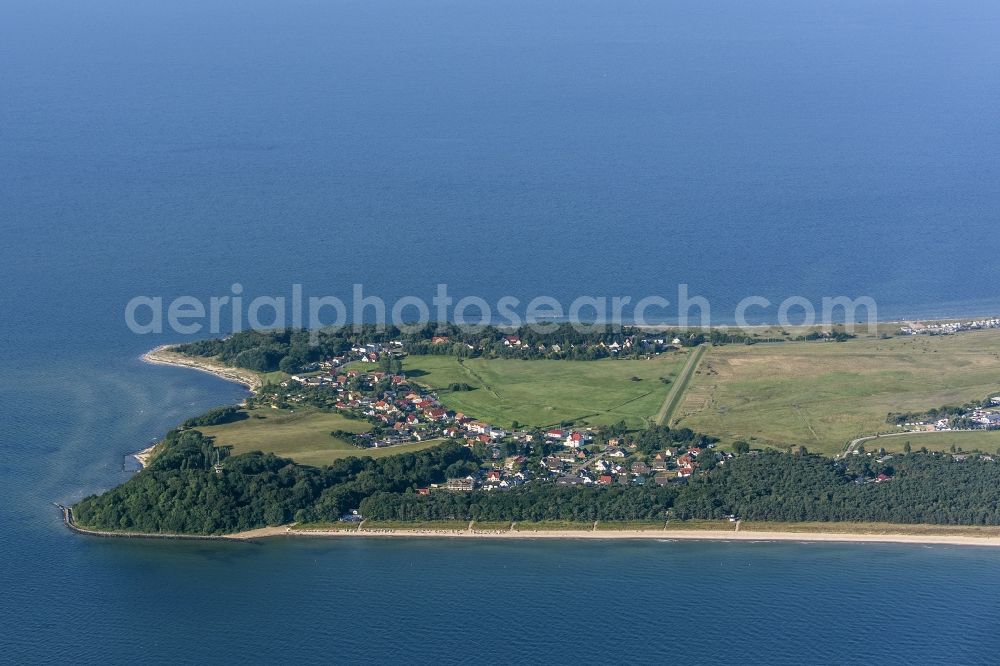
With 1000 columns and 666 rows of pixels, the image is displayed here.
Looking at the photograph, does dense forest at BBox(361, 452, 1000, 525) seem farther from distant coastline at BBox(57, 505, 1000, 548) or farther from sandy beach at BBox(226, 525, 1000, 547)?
sandy beach at BBox(226, 525, 1000, 547)

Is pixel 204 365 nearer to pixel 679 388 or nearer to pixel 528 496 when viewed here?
pixel 679 388

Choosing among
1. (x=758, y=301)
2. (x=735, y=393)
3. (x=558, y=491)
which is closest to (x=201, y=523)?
(x=558, y=491)

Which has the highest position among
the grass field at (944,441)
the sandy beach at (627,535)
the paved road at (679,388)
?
the paved road at (679,388)

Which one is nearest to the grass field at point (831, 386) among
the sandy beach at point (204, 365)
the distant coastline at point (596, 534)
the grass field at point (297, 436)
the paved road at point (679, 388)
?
the paved road at point (679, 388)

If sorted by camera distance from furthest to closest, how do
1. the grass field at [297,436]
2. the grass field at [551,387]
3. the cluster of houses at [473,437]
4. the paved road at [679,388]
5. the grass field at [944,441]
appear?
the grass field at [551,387], the paved road at [679,388], the grass field at [297,436], the grass field at [944,441], the cluster of houses at [473,437]

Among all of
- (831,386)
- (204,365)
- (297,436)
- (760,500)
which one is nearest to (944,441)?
(831,386)

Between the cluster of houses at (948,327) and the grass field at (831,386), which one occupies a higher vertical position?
the cluster of houses at (948,327)

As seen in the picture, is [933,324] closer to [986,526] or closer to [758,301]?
[758,301]

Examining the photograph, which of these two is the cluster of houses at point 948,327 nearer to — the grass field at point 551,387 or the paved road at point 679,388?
the paved road at point 679,388
